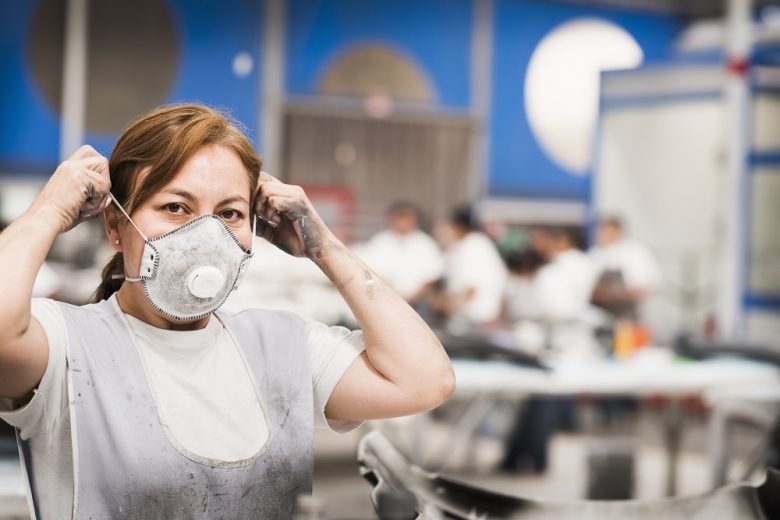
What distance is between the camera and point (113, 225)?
144cm

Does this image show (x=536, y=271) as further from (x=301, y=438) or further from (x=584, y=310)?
(x=301, y=438)

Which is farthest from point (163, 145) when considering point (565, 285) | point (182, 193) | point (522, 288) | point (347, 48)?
point (347, 48)

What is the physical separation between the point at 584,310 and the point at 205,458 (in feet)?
17.1

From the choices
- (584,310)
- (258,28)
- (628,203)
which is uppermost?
(258,28)

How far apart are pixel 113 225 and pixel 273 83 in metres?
8.46

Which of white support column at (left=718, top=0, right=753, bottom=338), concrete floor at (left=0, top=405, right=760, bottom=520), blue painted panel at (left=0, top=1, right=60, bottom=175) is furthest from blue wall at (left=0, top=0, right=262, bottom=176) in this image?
white support column at (left=718, top=0, right=753, bottom=338)

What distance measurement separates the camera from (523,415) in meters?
6.05

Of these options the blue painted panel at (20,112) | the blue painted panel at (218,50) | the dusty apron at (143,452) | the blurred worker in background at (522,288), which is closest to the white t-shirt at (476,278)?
the blurred worker in background at (522,288)

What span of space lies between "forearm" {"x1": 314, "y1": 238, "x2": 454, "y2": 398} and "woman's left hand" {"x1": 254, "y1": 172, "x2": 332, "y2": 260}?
23mm

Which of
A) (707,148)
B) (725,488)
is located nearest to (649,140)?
(707,148)

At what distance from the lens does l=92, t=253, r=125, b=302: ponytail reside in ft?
5.00

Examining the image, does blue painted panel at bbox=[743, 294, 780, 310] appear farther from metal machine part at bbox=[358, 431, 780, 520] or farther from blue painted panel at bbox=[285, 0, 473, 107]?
metal machine part at bbox=[358, 431, 780, 520]

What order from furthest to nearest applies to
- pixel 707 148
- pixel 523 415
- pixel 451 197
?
pixel 451 197 → pixel 707 148 → pixel 523 415

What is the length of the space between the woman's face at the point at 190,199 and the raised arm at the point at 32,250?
61mm
